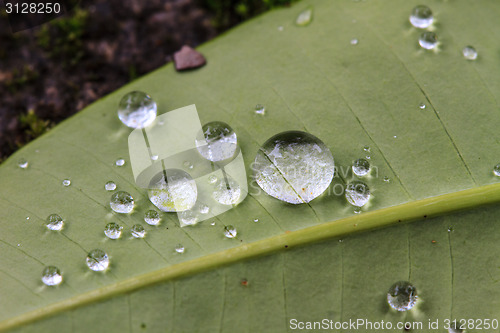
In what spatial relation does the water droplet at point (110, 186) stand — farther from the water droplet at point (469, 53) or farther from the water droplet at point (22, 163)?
the water droplet at point (469, 53)

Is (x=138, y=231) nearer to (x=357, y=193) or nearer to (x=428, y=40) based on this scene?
(x=357, y=193)

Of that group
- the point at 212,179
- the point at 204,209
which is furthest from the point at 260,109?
the point at 204,209

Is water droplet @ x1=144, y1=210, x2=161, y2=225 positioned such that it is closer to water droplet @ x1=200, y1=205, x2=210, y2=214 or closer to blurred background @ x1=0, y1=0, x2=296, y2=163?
water droplet @ x1=200, y1=205, x2=210, y2=214

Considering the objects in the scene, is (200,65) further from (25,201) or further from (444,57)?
(444,57)

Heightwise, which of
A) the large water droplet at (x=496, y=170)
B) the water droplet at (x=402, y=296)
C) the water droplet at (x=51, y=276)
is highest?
the large water droplet at (x=496, y=170)

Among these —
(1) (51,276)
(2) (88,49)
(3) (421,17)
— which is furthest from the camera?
(2) (88,49)

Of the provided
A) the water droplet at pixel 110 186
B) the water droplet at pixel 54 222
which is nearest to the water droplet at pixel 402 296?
the water droplet at pixel 110 186

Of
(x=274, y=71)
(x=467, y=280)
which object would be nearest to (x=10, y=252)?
(x=274, y=71)
